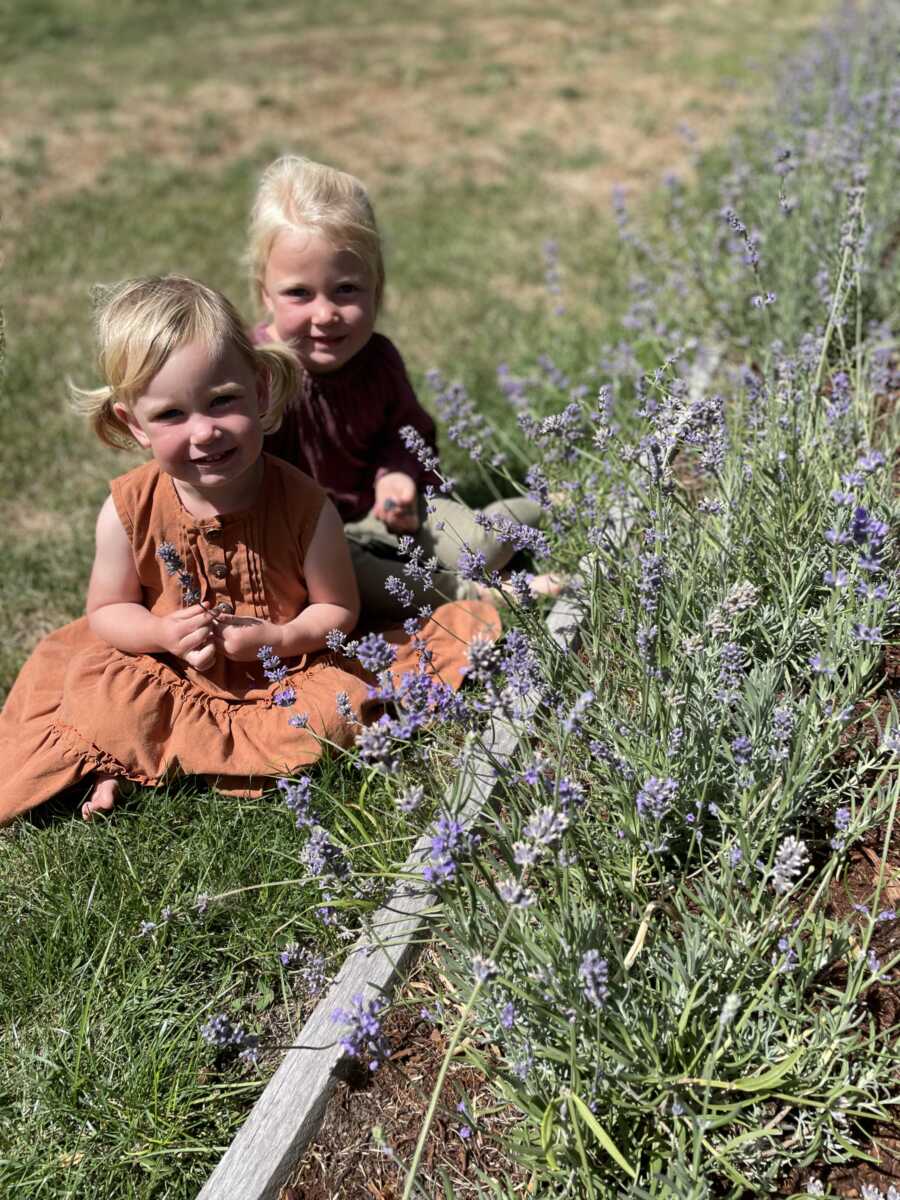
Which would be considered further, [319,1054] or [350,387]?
[350,387]

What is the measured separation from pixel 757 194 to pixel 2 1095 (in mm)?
4560

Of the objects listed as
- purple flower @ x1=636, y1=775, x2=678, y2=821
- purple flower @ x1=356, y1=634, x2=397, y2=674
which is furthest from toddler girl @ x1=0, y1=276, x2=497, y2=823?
purple flower @ x1=636, y1=775, x2=678, y2=821

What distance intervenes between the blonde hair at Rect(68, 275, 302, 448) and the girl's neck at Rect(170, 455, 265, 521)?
237mm

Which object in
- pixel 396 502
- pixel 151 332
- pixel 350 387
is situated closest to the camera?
pixel 151 332

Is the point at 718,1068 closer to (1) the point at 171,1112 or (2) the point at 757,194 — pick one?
(1) the point at 171,1112

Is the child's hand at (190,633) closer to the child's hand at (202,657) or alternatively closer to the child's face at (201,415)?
the child's hand at (202,657)

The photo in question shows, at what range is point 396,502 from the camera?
3.17 m

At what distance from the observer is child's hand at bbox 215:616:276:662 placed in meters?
2.71

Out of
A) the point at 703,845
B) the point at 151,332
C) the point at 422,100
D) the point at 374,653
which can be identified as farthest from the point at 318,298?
the point at 422,100

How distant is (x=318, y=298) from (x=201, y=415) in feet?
2.09

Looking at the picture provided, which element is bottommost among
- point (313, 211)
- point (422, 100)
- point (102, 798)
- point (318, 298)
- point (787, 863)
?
point (102, 798)

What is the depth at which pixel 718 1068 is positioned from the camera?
1745mm

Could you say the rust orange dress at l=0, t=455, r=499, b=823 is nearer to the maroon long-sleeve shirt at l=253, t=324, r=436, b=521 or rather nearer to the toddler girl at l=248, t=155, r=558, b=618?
the toddler girl at l=248, t=155, r=558, b=618

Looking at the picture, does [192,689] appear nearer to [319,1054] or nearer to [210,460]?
[210,460]
